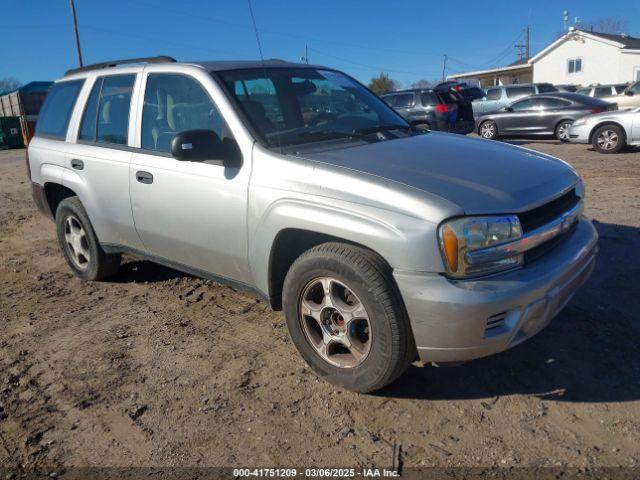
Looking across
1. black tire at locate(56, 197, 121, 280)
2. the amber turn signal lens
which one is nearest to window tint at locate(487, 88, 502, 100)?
black tire at locate(56, 197, 121, 280)

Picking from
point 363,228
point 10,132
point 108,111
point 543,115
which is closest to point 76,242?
point 108,111

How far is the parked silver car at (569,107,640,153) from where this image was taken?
11.7 meters

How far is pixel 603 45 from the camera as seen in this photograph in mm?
40688

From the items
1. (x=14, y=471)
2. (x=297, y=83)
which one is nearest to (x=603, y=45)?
(x=297, y=83)

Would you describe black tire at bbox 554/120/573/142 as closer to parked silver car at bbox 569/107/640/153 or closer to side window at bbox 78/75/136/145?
parked silver car at bbox 569/107/640/153

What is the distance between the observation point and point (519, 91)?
20625 mm

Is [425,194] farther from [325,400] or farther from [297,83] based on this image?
[297,83]

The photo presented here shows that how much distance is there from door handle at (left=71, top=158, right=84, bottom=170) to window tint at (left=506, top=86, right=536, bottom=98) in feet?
62.5

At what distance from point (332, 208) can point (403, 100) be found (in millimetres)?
13028

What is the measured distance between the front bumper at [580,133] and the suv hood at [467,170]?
32.7 ft

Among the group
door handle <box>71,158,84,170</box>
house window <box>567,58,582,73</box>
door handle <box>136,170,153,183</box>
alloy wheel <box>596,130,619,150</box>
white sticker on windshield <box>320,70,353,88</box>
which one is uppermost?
house window <box>567,58,582,73</box>

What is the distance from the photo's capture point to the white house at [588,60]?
3934 centimetres

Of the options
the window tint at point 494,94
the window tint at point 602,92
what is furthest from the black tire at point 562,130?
the window tint at point 602,92

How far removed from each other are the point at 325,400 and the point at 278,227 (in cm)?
99
